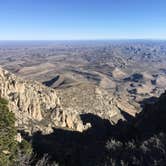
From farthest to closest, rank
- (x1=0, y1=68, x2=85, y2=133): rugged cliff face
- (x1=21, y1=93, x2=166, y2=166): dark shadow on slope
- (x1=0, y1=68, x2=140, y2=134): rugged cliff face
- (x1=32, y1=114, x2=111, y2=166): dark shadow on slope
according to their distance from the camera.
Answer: (x1=0, y1=68, x2=85, y2=133): rugged cliff face < (x1=0, y1=68, x2=140, y2=134): rugged cliff face < (x1=21, y1=93, x2=166, y2=166): dark shadow on slope < (x1=32, y1=114, x2=111, y2=166): dark shadow on slope

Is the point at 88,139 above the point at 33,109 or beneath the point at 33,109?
above

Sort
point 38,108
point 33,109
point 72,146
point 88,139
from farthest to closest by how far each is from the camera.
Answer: point 38,108
point 33,109
point 88,139
point 72,146

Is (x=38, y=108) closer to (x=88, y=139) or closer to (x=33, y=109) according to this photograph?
(x=33, y=109)

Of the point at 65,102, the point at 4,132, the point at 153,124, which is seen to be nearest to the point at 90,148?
the point at 153,124

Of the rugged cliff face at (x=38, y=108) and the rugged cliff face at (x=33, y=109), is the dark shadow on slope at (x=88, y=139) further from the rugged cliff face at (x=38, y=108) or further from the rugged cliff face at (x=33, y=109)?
the rugged cliff face at (x=33, y=109)

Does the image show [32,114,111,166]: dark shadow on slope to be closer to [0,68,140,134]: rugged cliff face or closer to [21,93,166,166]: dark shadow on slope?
[21,93,166,166]: dark shadow on slope

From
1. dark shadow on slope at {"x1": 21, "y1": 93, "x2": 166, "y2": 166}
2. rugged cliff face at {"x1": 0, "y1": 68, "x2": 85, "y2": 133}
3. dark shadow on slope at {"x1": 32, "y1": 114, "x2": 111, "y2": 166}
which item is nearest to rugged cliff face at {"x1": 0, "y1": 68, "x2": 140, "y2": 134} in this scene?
rugged cliff face at {"x1": 0, "y1": 68, "x2": 85, "y2": 133}

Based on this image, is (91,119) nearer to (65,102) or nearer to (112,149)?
(65,102)

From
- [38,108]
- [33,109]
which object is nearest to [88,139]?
[33,109]
